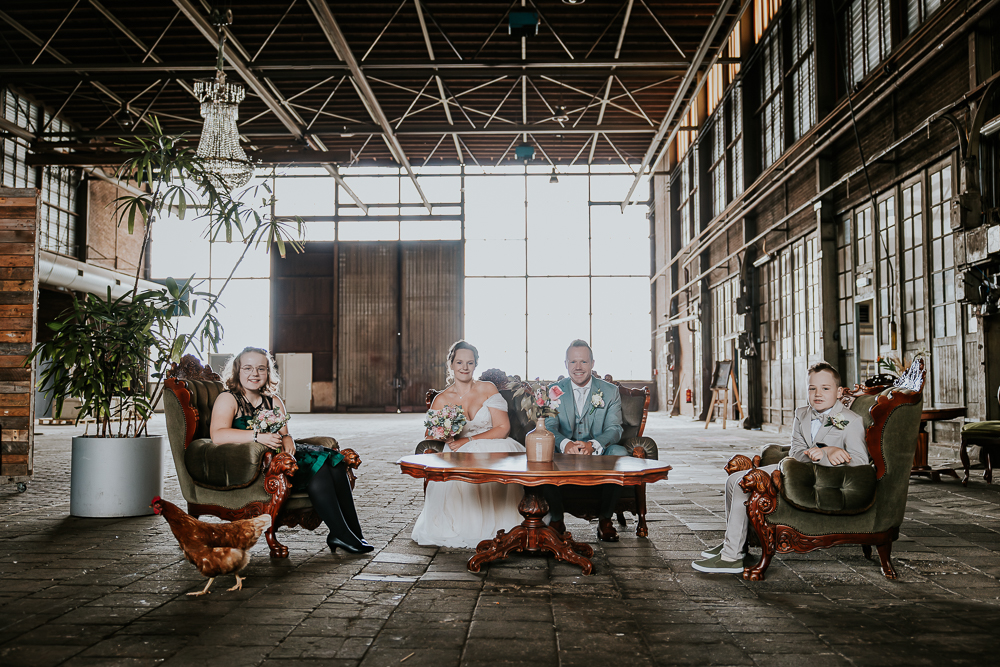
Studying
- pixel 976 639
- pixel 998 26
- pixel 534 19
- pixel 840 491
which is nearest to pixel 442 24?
pixel 534 19

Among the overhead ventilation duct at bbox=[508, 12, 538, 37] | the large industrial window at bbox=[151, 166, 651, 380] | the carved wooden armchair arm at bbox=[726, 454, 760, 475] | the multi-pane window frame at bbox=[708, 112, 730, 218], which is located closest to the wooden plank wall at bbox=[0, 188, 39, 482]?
the carved wooden armchair arm at bbox=[726, 454, 760, 475]

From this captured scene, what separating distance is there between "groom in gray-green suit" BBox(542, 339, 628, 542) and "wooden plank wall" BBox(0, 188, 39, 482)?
4316 mm

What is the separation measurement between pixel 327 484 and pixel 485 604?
1.24 meters

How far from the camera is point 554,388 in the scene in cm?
359

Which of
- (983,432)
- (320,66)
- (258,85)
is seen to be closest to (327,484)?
(983,432)

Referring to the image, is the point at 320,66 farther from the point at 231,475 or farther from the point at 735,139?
the point at 231,475

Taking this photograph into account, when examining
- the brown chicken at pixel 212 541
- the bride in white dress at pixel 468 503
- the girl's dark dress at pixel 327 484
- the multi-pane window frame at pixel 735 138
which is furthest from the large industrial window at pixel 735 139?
the brown chicken at pixel 212 541

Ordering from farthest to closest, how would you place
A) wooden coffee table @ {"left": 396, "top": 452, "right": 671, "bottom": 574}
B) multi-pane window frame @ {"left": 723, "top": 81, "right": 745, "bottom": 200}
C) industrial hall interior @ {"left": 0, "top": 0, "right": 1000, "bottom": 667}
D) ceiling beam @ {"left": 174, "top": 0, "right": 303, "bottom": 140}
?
multi-pane window frame @ {"left": 723, "top": 81, "right": 745, "bottom": 200} < ceiling beam @ {"left": 174, "top": 0, "right": 303, "bottom": 140} < wooden coffee table @ {"left": 396, "top": 452, "right": 671, "bottom": 574} < industrial hall interior @ {"left": 0, "top": 0, "right": 1000, "bottom": 667}

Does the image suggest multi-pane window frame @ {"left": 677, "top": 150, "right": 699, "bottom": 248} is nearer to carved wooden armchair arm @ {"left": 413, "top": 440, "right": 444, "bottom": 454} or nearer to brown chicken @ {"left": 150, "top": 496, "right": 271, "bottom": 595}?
carved wooden armchair arm @ {"left": 413, "top": 440, "right": 444, "bottom": 454}

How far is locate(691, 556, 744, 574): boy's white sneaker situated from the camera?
3.22 meters

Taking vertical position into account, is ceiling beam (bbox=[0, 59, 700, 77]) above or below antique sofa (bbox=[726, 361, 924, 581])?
above

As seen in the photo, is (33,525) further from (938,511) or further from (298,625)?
(938,511)

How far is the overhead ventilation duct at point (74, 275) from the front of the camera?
14.0 meters

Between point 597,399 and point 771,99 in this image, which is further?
point 771,99
